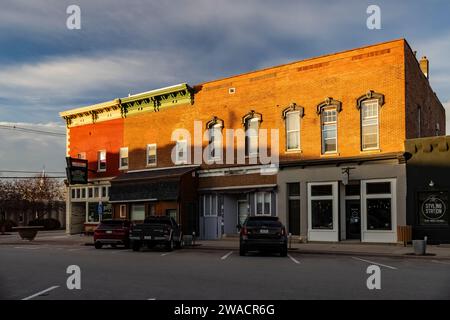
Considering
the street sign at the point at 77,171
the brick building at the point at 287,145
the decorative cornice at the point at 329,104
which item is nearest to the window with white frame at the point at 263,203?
the brick building at the point at 287,145

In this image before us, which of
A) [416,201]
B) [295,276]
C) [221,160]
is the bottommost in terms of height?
[295,276]

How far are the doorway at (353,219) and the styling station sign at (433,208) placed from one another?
3.30 m

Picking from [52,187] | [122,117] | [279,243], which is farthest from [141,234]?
[52,187]

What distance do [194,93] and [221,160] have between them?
5126 mm

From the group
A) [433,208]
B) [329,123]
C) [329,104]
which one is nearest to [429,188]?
[433,208]

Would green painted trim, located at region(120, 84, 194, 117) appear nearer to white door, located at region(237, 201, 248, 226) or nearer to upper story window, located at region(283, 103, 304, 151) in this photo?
upper story window, located at region(283, 103, 304, 151)

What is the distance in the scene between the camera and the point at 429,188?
79.9ft

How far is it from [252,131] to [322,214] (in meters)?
6.75

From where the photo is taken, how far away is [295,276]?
1330 centimetres

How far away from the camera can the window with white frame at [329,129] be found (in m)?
27.4

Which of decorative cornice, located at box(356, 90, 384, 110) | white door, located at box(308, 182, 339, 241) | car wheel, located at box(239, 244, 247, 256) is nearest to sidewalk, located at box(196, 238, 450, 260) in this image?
white door, located at box(308, 182, 339, 241)

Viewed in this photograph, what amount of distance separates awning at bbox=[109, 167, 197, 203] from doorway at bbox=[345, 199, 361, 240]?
1044cm
